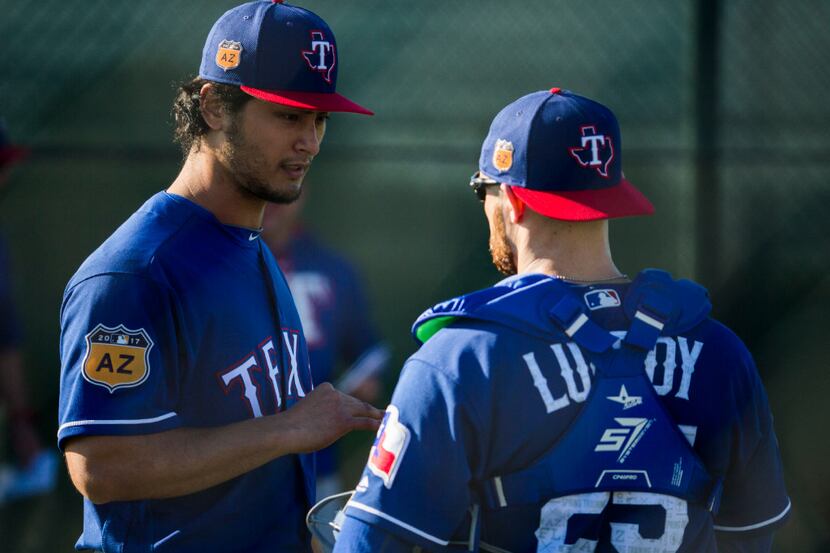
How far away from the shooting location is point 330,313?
4863 mm

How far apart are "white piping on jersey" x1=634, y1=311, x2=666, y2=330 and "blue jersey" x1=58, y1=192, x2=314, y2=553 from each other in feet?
2.66

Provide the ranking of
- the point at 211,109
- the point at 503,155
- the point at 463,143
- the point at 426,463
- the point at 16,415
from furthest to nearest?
the point at 463,143 < the point at 16,415 < the point at 211,109 < the point at 503,155 < the point at 426,463

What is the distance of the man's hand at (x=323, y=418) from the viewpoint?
2.10 metres

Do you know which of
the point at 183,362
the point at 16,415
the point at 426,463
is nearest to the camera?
the point at 426,463

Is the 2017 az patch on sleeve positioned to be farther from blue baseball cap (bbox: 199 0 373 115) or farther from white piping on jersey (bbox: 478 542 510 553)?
white piping on jersey (bbox: 478 542 510 553)

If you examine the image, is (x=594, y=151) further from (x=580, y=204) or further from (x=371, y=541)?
(x=371, y=541)

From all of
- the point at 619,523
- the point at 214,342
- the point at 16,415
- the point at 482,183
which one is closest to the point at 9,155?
the point at 16,415

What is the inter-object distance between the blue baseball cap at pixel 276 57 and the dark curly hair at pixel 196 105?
0.10 ft

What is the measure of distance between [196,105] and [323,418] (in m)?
0.78

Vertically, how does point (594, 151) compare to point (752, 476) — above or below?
above

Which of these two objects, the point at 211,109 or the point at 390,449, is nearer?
the point at 390,449

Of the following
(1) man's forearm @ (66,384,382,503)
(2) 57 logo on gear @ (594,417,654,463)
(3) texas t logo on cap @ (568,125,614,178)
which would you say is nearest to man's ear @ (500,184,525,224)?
(3) texas t logo on cap @ (568,125,614,178)

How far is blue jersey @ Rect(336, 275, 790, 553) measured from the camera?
1.77 metres

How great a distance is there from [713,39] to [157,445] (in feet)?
12.6
